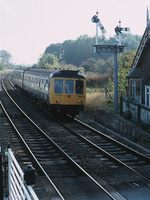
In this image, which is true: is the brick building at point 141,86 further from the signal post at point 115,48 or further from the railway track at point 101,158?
the railway track at point 101,158

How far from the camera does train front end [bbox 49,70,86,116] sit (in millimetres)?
19531

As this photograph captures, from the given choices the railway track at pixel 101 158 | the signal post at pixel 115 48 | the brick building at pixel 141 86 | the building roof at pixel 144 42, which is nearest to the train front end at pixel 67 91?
the signal post at pixel 115 48

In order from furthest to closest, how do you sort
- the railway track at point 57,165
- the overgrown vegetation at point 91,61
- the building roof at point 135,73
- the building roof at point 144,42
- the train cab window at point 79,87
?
1. the overgrown vegetation at point 91,61
2. the building roof at point 135,73
3. the train cab window at point 79,87
4. the building roof at point 144,42
5. the railway track at point 57,165

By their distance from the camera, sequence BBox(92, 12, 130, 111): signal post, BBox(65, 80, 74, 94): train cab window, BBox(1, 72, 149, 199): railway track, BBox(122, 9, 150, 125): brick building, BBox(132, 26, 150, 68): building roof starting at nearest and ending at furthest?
BBox(1, 72, 149, 199): railway track
BBox(122, 9, 150, 125): brick building
BBox(132, 26, 150, 68): building roof
BBox(65, 80, 74, 94): train cab window
BBox(92, 12, 130, 111): signal post

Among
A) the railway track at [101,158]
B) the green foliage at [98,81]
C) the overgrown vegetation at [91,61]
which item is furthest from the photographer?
the green foliage at [98,81]

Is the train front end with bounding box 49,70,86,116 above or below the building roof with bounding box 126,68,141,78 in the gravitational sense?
below

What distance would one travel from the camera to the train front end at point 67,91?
1953 cm

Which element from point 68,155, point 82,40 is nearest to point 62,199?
point 68,155

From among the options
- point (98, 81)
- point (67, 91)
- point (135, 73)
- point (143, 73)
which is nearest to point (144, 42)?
point (143, 73)

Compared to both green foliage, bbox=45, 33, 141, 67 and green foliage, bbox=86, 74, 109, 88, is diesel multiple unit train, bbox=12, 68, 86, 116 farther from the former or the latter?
green foliage, bbox=45, 33, 141, 67

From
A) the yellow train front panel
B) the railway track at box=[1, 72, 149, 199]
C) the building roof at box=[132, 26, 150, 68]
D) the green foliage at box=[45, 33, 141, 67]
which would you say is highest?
the green foliage at box=[45, 33, 141, 67]

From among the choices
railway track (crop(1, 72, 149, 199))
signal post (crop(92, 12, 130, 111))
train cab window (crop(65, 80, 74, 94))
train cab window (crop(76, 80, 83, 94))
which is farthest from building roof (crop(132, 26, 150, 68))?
railway track (crop(1, 72, 149, 199))

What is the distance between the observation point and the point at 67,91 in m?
19.7

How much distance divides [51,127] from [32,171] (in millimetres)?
13208
